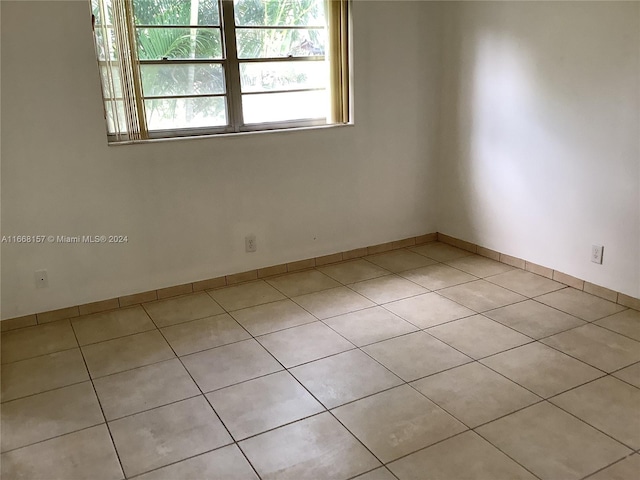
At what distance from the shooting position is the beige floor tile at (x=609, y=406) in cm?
202

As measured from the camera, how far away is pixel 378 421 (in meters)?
2.13

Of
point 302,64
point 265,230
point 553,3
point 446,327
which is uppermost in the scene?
point 553,3

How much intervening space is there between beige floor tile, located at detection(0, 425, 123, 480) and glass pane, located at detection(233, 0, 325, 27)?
2.50 meters

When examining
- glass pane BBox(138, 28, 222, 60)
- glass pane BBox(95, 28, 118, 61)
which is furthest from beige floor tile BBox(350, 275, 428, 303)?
glass pane BBox(95, 28, 118, 61)

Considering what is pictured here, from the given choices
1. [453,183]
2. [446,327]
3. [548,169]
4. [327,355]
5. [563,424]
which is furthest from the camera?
[453,183]

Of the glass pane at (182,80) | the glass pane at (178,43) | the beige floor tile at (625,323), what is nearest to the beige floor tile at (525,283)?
the beige floor tile at (625,323)

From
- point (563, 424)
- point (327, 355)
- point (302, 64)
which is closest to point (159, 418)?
point (327, 355)

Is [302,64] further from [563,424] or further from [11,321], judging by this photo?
[563,424]

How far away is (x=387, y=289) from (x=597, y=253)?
49.0 inches

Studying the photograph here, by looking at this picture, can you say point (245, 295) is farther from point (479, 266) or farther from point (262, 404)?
point (479, 266)

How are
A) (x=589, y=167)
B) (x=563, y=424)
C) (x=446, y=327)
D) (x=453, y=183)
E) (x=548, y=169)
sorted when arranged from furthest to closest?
(x=453, y=183)
(x=548, y=169)
(x=589, y=167)
(x=446, y=327)
(x=563, y=424)

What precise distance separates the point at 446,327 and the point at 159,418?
152 centimetres

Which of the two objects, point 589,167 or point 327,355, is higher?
point 589,167

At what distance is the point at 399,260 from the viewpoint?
157 inches
